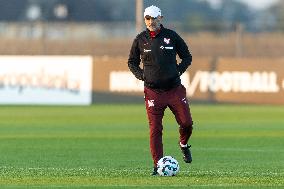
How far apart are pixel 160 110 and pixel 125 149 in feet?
17.4

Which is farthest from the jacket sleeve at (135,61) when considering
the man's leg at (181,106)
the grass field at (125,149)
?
the grass field at (125,149)

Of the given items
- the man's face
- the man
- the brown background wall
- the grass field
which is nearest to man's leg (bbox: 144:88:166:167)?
the man

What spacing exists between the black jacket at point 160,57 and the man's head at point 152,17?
203 mm

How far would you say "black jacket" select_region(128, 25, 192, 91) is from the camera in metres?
15.3

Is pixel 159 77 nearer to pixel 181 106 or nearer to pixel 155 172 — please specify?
pixel 181 106

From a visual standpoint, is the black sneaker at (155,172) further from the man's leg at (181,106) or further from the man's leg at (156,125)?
the man's leg at (181,106)

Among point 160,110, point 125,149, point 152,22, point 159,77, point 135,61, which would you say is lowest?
point 125,149

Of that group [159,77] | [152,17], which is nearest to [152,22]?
[152,17]

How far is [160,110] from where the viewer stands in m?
15.4

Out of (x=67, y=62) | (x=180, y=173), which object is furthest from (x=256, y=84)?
(x=180, y=173)

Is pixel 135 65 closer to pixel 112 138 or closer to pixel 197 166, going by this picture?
pixel 197 166

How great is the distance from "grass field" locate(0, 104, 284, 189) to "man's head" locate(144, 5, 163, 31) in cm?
193

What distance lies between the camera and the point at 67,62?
39906mm

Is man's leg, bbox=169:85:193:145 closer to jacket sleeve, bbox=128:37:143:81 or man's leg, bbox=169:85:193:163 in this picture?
man's leg, bbox=169:85:193:163
